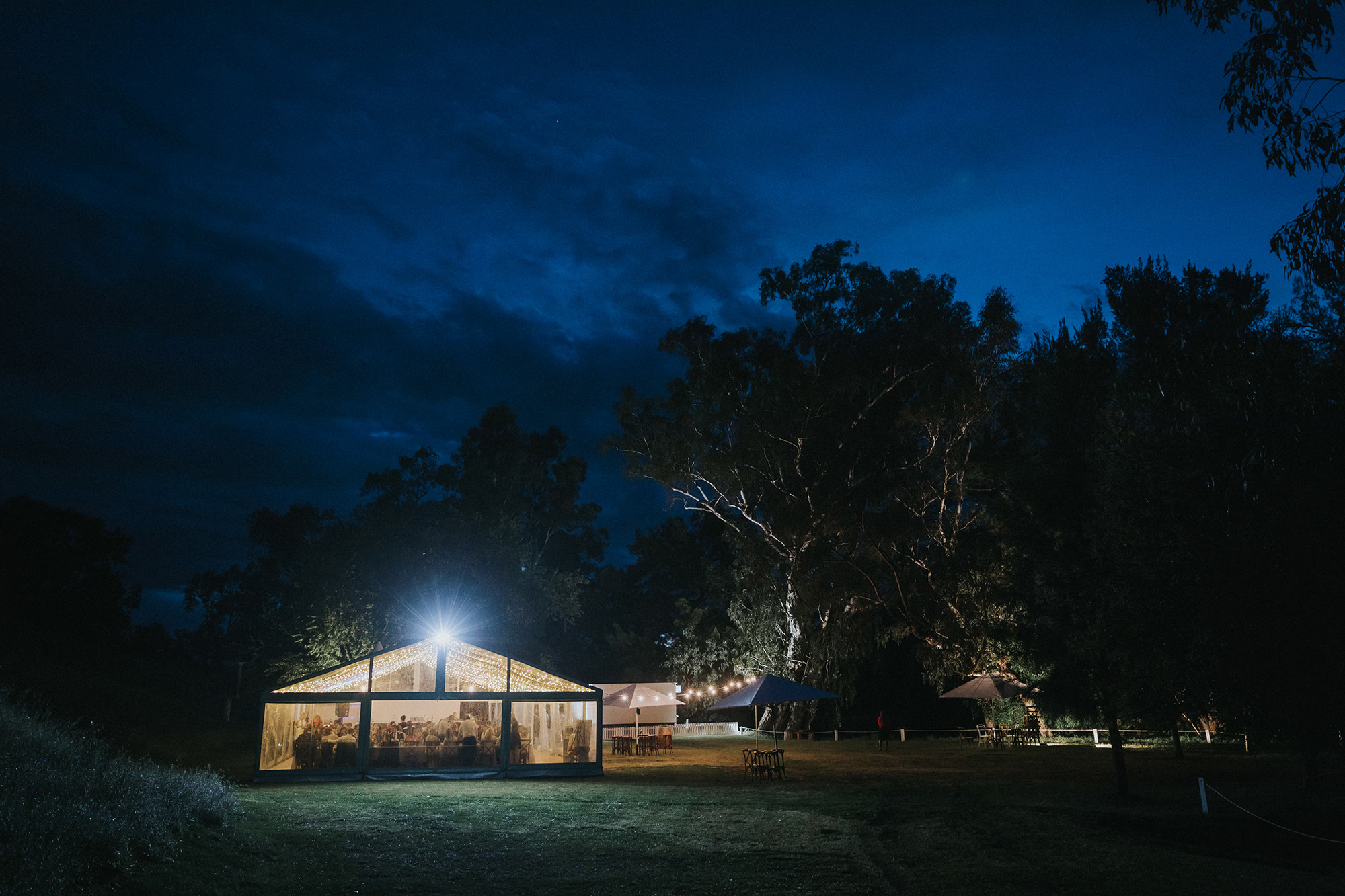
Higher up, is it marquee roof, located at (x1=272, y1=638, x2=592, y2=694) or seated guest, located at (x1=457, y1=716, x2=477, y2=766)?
marquee roof, located at (x1=272, y1=638, x2=592, y2=694)

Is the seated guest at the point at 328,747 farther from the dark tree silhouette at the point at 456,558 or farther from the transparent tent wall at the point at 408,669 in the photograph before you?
the dark tree silhouette at the point at 456,558

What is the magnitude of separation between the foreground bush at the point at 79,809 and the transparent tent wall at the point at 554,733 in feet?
23.7

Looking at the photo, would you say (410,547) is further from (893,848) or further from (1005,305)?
(893,848)

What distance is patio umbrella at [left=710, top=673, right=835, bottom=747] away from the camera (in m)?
17.8

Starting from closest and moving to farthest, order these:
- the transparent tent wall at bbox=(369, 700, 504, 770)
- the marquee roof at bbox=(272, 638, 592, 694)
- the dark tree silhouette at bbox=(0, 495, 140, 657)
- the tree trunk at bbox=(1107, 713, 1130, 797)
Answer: the tree trunk at bbox=(1107, 713, 1130, 797) < the marquee roof at bbox=(272, 638, 592, 694) < the transparent tent wall at bbox=(369, 700, 504, 770) < the dark tree silhouette at bbox=(0, 495, 140, 657)

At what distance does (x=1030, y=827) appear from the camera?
10.7 m

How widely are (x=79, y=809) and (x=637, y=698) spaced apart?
797 inches

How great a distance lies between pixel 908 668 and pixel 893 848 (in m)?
26.0

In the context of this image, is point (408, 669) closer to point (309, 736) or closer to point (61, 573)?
point (309, 736)

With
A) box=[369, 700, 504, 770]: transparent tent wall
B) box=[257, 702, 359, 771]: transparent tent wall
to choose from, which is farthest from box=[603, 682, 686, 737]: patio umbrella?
box=[257, 702, 359, 771]: transparent tent wall

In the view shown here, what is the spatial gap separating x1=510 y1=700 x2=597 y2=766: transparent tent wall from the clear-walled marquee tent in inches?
0.8

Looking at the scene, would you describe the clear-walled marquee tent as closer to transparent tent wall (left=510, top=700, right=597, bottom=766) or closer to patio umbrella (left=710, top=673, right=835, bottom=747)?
transparent tent wall (left=510, top=700, right=597, bottom=766)

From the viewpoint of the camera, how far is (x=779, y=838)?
10203 millimetres

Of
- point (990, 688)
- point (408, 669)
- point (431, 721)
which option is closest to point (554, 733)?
point (431, 721)
